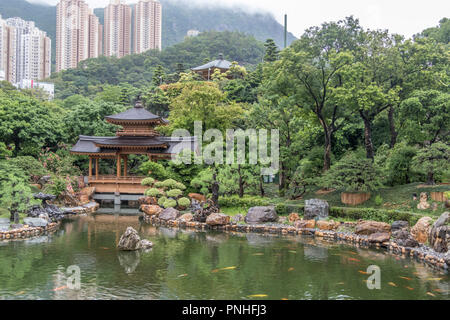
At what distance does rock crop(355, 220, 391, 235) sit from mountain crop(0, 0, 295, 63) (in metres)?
109

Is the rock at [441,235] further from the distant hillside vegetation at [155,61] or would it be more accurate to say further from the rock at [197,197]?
the distant hillside vegetation at [155,61]

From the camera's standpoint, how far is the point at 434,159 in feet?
49.6

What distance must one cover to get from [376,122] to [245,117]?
686 cm

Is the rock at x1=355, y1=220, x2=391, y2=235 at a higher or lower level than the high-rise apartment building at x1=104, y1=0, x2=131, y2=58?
lower

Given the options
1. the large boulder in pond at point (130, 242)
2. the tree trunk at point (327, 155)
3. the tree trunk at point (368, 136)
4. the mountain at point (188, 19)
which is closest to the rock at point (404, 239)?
the tree trunk at point (368, 136)

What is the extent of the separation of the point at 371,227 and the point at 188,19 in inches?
4949

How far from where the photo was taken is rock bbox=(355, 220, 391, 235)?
14.1m

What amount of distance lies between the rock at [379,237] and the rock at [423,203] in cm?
225

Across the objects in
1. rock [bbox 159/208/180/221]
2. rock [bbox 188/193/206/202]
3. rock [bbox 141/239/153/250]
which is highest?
rock [bbox 188/193/206/202]

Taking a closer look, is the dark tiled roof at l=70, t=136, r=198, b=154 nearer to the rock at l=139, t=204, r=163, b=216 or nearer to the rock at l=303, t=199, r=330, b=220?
the rock at l=139, t=204, r=163, b=216

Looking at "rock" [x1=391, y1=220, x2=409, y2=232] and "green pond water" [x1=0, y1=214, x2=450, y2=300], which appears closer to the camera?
"green pond water" [x1=0, y1=214, x2=450, y2=300]

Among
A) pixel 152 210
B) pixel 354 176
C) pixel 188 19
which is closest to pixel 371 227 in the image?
pixel 354 176

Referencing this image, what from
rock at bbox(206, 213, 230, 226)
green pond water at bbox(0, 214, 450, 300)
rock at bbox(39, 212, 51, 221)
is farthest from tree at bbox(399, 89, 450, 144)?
rock at bbox(39, 212, 51, 221)

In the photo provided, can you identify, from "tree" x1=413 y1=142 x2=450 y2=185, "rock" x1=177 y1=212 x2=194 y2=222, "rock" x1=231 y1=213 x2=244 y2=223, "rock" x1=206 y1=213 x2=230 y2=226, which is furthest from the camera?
"rock" x1=177 y1=212 x2=194 y2=222
